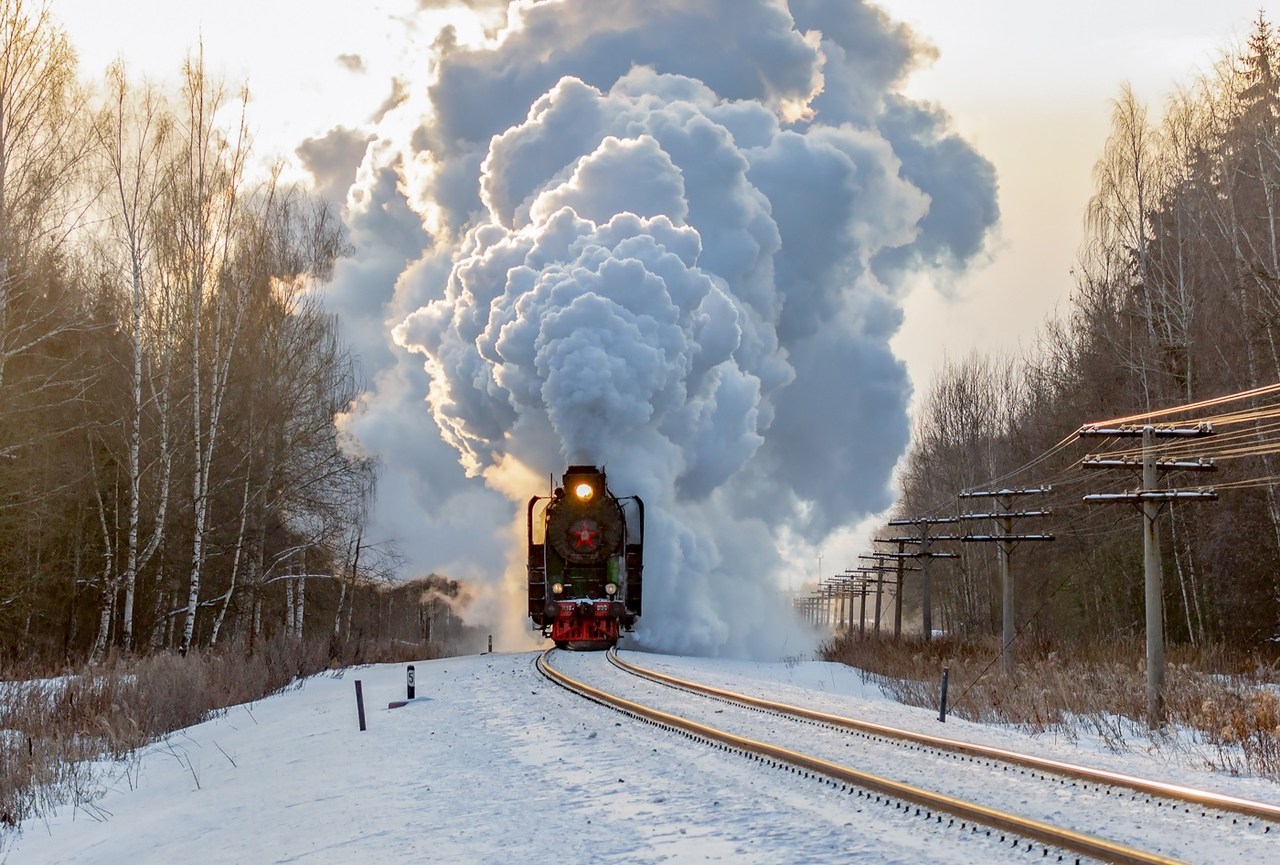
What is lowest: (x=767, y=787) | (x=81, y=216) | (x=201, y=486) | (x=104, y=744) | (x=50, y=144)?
(x=104, y=744)

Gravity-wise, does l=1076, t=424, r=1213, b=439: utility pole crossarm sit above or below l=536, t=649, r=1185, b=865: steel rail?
above

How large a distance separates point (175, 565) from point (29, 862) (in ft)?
58.8

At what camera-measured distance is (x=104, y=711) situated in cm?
1536

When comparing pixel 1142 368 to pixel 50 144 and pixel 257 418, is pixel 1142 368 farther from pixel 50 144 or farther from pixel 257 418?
pixel 50 144

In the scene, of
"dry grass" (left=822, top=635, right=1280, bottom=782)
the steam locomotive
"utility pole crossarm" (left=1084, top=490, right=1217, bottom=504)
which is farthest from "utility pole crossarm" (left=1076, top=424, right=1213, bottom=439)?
the steam locomotive

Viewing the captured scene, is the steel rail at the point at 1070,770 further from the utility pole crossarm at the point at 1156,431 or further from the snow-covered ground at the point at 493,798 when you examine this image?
the utility pole crossarm at the point at 1156,431

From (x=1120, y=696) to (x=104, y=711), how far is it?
49.8 ft

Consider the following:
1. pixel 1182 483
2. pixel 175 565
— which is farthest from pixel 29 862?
pixel 1182 483

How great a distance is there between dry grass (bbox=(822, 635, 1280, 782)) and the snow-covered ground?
86 centimetres

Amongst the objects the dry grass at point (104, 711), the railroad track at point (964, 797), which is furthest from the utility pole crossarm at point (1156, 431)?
the dry grass at point (104, 711)

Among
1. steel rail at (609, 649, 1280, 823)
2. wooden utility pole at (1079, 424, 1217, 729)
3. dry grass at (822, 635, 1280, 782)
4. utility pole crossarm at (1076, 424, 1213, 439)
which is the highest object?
utility pole crossarm at (1076, 424, 1213, 439)

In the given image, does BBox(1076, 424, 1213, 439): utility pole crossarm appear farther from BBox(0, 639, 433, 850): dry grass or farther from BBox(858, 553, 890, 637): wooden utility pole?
BBox(858, 553, 890, 637): wooden utility pole

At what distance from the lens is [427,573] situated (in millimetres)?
41656

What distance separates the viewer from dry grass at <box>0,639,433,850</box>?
37.2 ft
